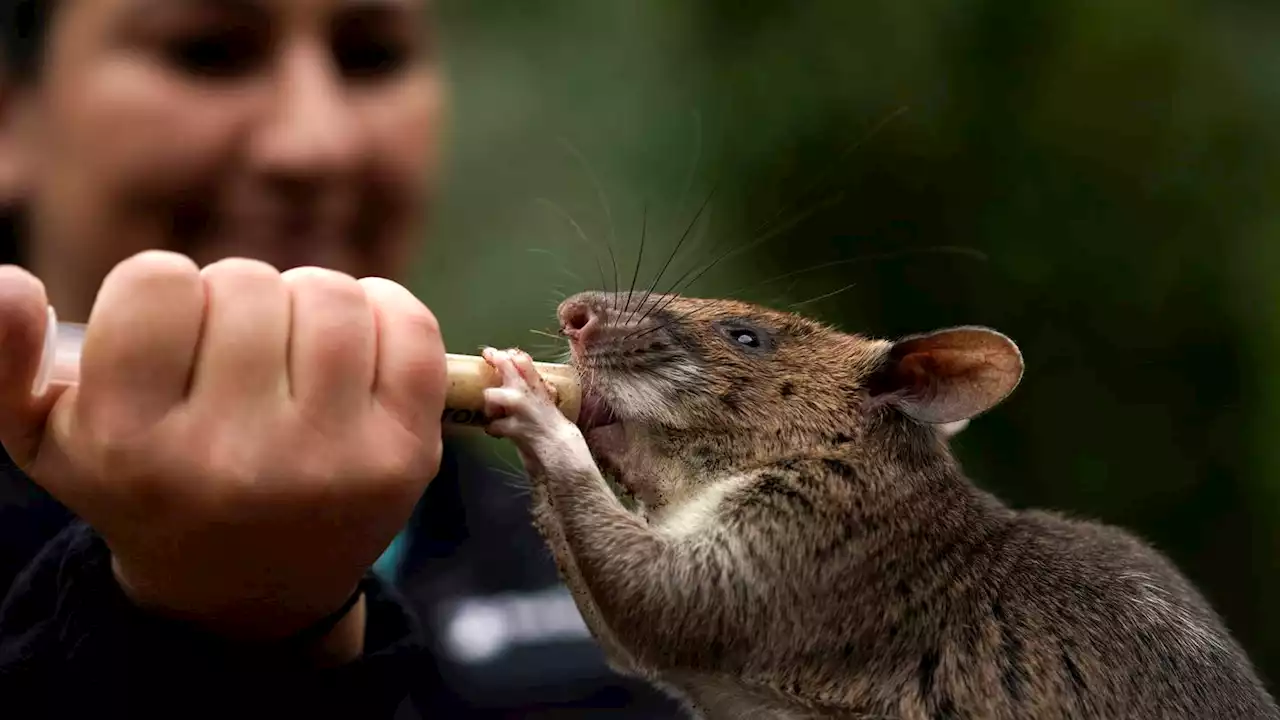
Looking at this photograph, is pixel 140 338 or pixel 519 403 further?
pixel 519 403

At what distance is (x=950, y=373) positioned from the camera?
1.26 m

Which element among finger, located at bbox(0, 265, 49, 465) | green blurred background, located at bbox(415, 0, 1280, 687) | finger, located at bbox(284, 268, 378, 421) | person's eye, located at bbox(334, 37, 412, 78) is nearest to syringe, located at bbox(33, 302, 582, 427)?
finger, located at bbox(0, 265, 49, 465)

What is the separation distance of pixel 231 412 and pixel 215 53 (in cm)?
105

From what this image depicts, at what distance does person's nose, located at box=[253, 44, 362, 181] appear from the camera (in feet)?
5.57

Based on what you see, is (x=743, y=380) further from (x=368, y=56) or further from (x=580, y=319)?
(x=368, y=56)

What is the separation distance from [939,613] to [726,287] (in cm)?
138

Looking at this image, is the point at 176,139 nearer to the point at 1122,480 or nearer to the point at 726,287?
the point at 726,287

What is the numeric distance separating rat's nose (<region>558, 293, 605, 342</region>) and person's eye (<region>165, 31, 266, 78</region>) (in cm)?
75

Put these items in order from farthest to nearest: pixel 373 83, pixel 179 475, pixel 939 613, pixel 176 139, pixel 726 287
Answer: pixel 726 287, pixel 373 83, pixel 176 139, pixel 939 613, pixel 179 475

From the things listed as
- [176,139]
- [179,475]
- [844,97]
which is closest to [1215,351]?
[844,97]

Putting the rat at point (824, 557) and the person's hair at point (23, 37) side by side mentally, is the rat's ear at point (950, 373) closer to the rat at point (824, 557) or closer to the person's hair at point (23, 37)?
the rat at point (824, 557)

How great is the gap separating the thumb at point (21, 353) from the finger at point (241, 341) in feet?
0.36

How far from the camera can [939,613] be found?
1255 millimetres

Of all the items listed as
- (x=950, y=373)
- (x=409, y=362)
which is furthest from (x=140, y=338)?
(x=950, y=373)
